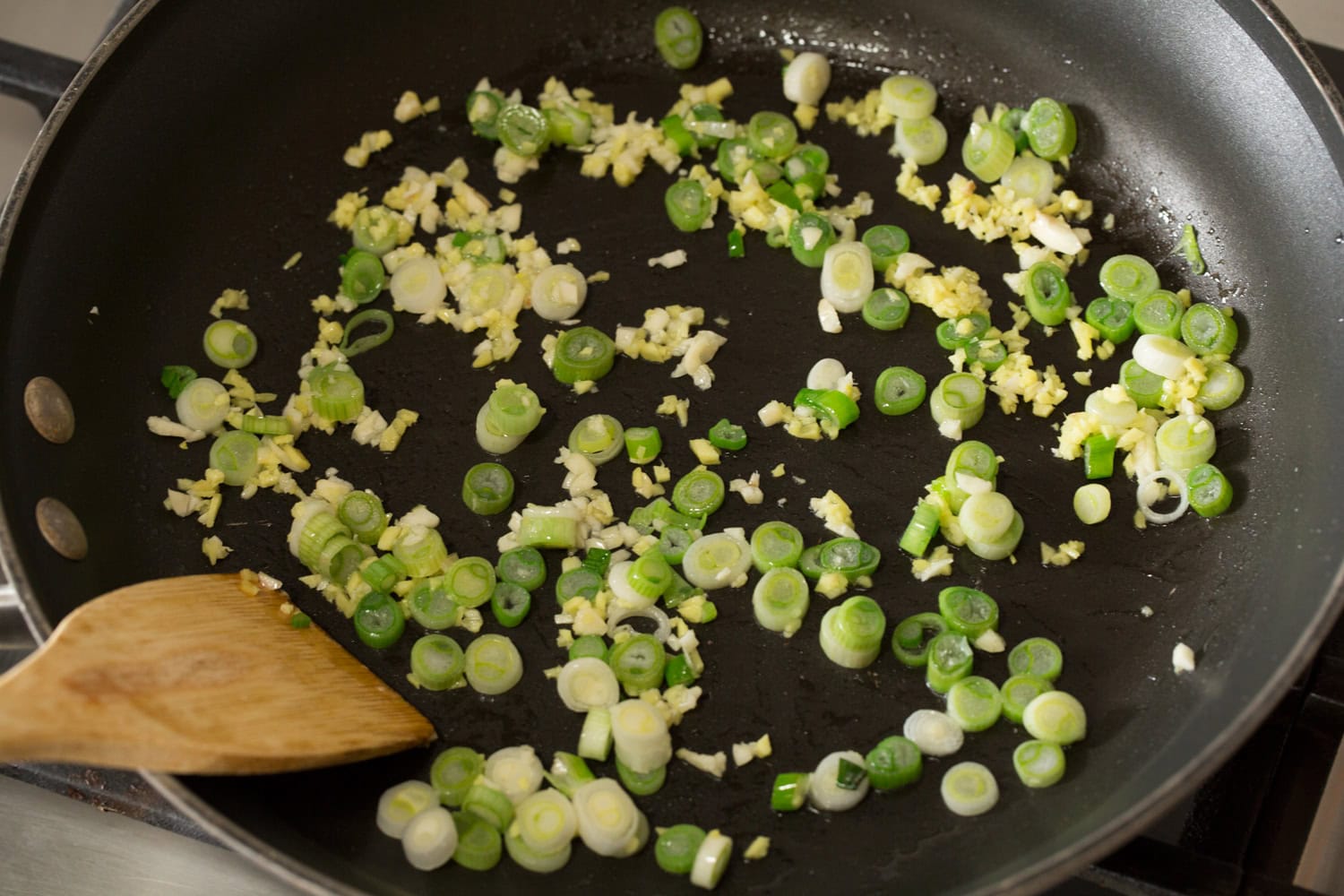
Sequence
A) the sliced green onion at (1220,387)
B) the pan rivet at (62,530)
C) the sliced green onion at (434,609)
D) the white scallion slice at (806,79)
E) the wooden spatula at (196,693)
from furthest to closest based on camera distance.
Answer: the white scallion slice at (806,79)
the sliced green onion at (1220,387)
the sliced green onion at (434,609)
the pan rivet at (62,530)
the wooden spatula at (196,693)

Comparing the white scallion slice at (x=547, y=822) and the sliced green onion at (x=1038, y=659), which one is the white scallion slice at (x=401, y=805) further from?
the sliced green onion at (x=1038, y=659)

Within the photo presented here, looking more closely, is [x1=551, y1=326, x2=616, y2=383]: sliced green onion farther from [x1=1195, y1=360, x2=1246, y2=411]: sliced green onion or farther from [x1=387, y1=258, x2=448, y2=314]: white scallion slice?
[x1=1195, y1=360, x2=1246, y2=411]: sliced green onion

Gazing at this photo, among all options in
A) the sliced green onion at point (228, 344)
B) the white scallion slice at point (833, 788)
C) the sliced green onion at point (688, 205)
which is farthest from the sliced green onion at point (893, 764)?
the sliced green onion at point (228, 344)

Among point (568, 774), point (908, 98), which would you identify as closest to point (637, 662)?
point (568, 774)

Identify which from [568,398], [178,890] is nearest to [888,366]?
[568,398]

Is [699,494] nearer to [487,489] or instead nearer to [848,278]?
[487,489]

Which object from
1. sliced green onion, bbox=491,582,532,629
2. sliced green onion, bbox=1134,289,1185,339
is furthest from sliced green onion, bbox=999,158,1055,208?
sliced green onion, bbox=491,582,532,629

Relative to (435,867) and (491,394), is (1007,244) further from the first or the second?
(435,867)
